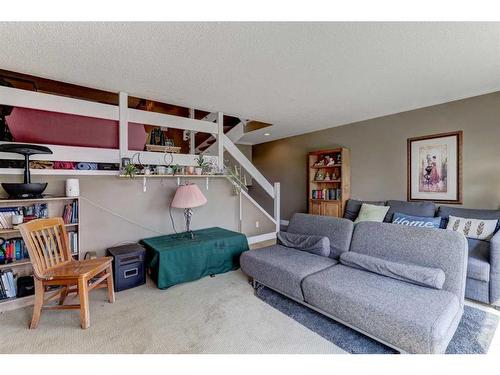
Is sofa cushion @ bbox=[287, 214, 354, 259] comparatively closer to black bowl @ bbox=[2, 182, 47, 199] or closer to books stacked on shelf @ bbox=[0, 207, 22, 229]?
black bowl @ bbox=[2, 182, 47, 199]

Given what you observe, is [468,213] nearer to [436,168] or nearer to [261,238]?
[436,168]

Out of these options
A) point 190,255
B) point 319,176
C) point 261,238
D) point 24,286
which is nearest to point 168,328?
point 190,255

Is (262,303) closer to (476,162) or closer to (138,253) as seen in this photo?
(138,253)

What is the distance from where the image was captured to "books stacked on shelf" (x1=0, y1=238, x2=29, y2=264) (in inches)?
89.5

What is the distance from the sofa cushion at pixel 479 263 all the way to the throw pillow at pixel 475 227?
157 millimetres

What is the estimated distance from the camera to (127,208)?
316 centimetres

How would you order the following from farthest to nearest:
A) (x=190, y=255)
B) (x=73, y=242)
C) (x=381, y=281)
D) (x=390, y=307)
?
(x=190, y=255), (x=73, y=242), (x=381, y=281), (x=390, y=307)

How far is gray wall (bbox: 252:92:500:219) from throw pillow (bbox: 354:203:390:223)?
1.72 feet

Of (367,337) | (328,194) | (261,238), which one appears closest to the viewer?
(367,337)

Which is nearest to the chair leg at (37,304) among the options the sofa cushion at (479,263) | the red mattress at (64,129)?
the red mattress at (64,129)

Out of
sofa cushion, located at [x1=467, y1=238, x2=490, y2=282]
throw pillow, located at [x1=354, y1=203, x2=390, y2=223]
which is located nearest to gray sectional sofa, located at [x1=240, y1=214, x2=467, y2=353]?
sofa cushion, located at [x1=467, y1=238, x2=490, y2=282]

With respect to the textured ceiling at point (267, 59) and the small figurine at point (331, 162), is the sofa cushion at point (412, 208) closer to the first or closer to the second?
the small figurine at point (331, 162)

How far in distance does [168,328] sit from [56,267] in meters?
1.17

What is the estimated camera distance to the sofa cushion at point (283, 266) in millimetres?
2150
